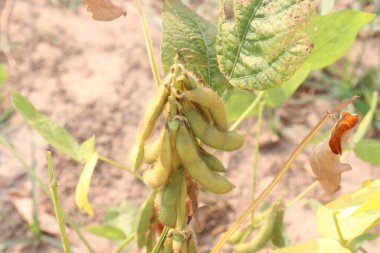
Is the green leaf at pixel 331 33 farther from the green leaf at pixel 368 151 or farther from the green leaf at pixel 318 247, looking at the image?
the green leaf at pixel 318 247

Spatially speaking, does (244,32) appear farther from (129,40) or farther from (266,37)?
(129,40)

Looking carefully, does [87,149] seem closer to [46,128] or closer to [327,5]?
[46,128]

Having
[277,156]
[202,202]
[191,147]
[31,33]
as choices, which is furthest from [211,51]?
[31,33]

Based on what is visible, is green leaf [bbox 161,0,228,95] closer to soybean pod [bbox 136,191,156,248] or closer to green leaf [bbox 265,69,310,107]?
soybean pod [bbox 136,191,156,248]

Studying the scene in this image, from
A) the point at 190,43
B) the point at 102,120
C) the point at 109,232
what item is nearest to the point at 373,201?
the point at 190,43

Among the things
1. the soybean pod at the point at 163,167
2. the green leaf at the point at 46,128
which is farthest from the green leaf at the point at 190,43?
the green leaf at the point at 46,128

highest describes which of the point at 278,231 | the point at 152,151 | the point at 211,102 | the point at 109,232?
the point at 211,102
